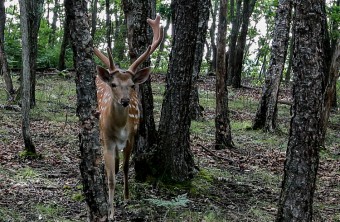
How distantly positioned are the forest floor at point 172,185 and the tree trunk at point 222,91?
32 cm

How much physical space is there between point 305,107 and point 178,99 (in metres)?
2.53

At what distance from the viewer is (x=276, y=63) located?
13.1m

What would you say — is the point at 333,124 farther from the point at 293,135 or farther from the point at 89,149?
the point at 89,149

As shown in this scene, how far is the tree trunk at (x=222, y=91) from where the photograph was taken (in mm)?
10312

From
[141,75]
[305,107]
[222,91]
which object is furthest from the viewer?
[222,91]

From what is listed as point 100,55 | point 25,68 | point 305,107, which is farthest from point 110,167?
point 305,107

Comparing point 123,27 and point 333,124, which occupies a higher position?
point 123,27

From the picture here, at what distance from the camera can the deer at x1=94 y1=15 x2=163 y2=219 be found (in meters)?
6.40

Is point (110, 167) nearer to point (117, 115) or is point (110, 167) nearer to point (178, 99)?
point (117, 115)

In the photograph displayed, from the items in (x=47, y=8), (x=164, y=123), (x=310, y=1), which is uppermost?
(x=47, y=8)

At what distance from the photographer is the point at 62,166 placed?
8.33m

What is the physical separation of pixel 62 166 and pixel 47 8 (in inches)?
1119

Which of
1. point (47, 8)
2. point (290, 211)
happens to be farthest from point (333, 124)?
point (47, 8)

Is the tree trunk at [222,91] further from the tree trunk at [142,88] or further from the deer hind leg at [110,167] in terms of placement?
the deer hind leg at [110,167]
